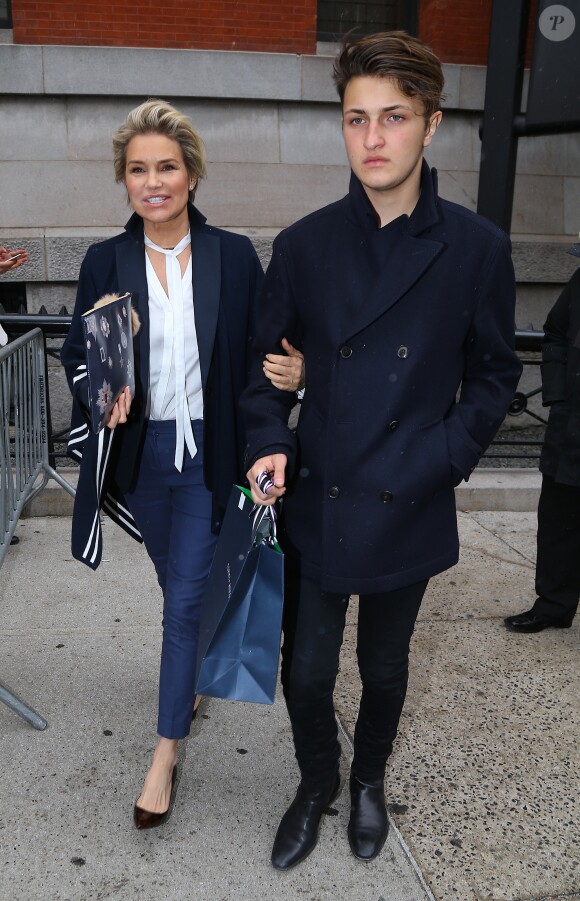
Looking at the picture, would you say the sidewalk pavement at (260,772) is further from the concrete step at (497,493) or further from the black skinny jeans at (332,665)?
the concrete step at (497,493)

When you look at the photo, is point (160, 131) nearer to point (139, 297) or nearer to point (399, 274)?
point (139, 297)

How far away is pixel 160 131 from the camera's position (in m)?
2.64

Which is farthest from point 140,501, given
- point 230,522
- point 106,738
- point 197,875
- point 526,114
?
point 526,114

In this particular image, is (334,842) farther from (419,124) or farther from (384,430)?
(419,124)

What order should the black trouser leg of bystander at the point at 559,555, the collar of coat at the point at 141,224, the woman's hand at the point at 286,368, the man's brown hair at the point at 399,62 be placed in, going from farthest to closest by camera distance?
the black trouser leg of bystander at the point at 559,555 < the collar of coat at the point at 141,224 < the woman's hand at the point at 286,368 < the man's brown hair at the point at 399,62

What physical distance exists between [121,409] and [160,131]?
88 cm

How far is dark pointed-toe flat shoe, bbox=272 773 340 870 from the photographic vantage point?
2.49 m

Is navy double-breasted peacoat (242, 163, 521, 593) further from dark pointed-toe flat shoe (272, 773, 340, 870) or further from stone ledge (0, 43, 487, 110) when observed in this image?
stone ledge (0, 43, 487, 110)

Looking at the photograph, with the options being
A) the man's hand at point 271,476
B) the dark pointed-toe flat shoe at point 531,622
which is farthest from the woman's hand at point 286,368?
the dark pointed-toe flat shoe at point 531,622

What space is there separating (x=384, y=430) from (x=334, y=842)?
4.38 feet

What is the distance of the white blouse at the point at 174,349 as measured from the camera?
273 cm

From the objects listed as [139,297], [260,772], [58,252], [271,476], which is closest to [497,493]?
[260,772]

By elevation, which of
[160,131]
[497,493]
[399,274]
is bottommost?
Result: [497,493]

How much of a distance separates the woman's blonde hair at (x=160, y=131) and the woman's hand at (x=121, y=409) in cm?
73
